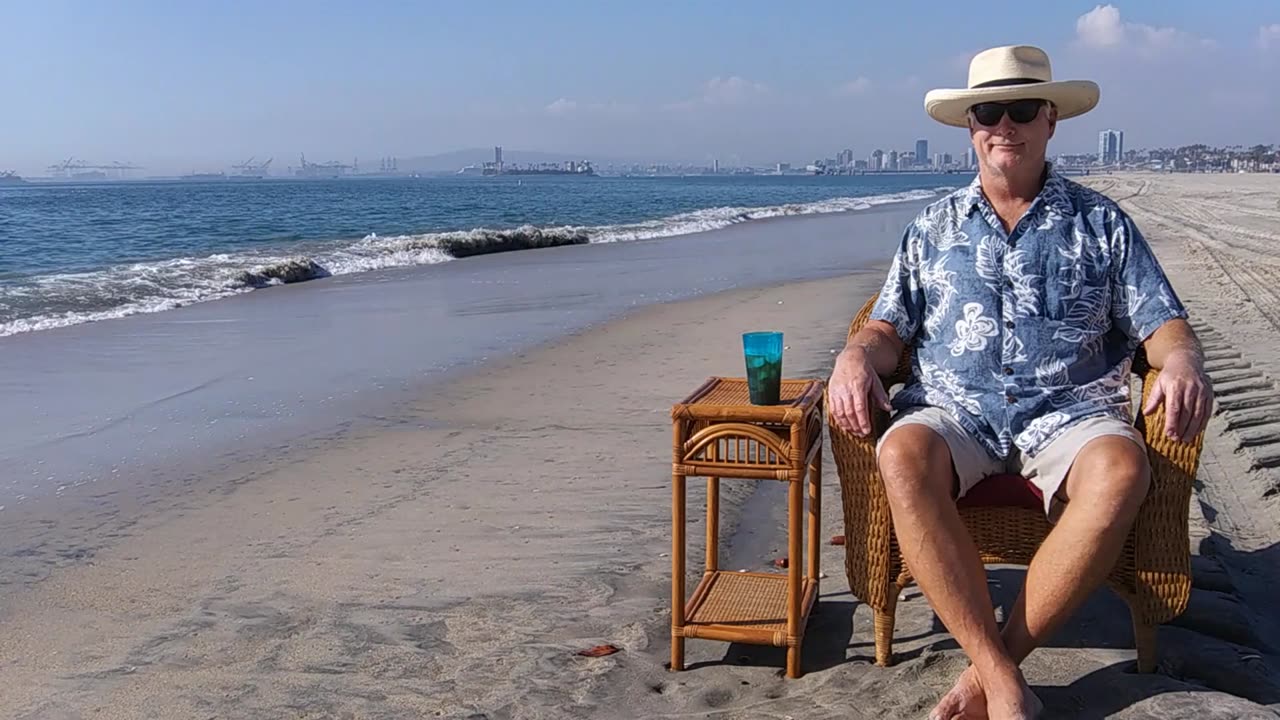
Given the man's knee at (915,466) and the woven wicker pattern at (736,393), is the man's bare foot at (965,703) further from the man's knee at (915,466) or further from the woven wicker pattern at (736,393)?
the woven wicker pattern at (736,393)

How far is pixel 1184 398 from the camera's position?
8.73 feet

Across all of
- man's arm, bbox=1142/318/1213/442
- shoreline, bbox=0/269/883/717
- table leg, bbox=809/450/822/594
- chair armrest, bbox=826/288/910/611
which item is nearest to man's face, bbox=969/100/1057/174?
man's arm, bbox=1142/318/1213/442

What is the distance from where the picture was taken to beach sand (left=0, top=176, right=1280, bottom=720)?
2.94 metres

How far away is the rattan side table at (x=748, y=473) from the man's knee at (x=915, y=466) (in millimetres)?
250

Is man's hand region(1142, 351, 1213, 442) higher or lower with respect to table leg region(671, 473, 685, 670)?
higher

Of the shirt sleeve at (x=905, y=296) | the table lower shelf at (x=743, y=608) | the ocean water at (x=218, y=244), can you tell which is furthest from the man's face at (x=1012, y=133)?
the ocean water at (x=218, y=244)

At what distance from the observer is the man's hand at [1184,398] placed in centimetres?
266

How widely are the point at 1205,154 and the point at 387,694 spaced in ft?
449

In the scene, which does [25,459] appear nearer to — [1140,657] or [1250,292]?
[1140,657]

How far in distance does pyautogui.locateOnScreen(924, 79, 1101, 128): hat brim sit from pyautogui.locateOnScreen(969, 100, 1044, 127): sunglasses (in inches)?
0.7

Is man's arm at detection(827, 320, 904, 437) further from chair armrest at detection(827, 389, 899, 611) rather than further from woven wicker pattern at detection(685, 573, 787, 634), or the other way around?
woven wicker pattern at detection(685, 573, 787, 634)

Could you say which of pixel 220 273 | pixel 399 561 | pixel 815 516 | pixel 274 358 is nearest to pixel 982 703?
pixel 815 516

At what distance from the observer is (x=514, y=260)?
18.1m

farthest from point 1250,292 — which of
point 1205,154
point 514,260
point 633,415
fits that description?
point 1205,154
